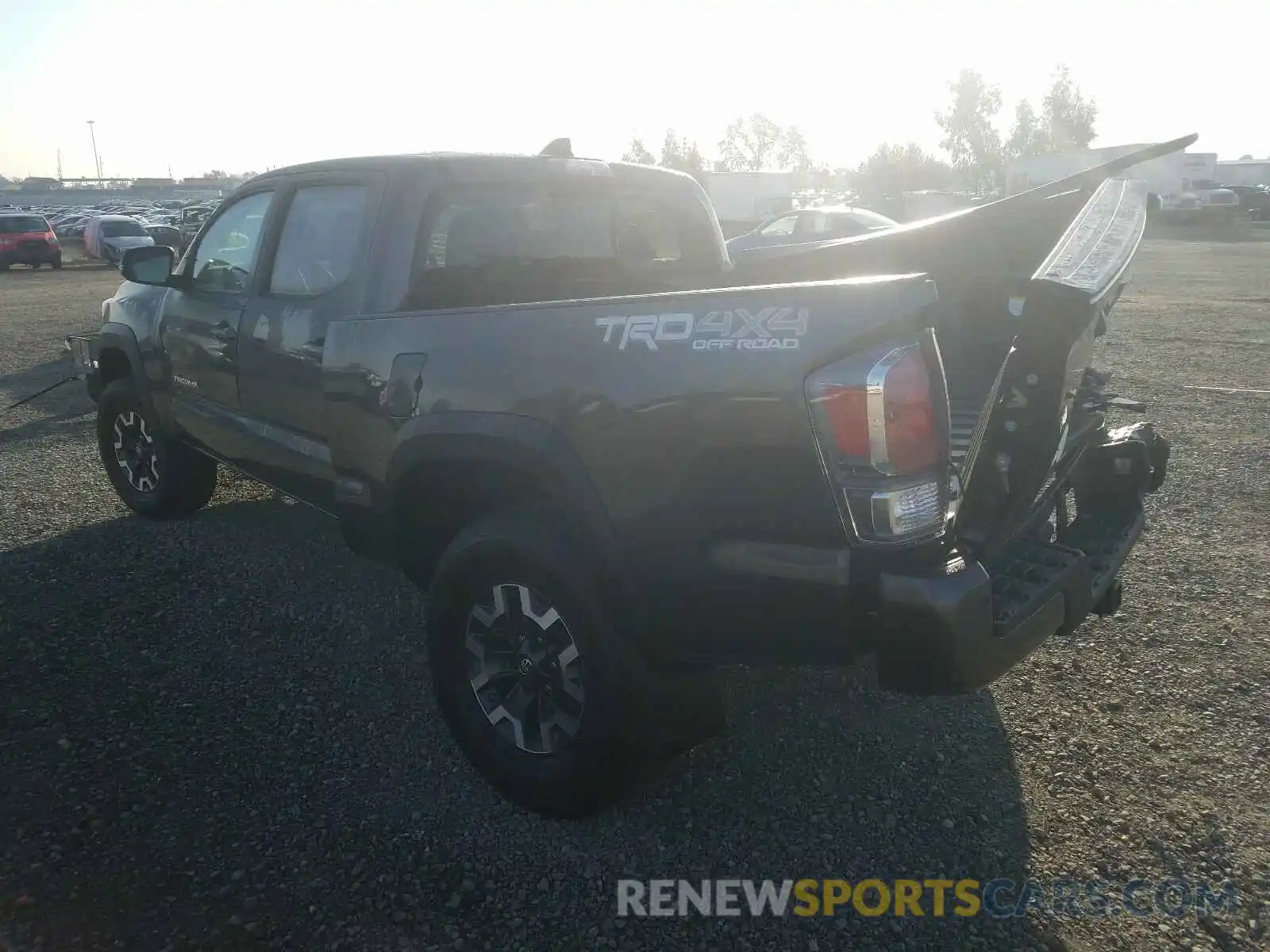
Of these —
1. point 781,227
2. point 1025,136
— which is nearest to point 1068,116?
point 1025,136

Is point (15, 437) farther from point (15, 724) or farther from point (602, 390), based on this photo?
point (602, 390)

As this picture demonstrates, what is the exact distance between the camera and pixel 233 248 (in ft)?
15.9

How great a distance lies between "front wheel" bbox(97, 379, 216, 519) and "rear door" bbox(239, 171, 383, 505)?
1336 mm

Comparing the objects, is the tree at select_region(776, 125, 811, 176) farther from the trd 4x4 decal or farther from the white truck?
the trd 4x4 decal

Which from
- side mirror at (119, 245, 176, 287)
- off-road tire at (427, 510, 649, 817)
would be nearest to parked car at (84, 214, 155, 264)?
side mirror at (119, 245, 176, 287)

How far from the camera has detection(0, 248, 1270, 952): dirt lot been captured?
2672mm

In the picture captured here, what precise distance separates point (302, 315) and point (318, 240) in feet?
1.21

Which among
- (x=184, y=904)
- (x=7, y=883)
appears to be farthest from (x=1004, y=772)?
(x=7, y=883)

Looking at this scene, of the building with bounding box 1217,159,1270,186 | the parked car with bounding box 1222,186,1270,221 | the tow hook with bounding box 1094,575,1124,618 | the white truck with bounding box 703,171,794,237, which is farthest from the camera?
the building with bounding box 1217,159,1270,186

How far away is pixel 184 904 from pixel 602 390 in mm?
1816

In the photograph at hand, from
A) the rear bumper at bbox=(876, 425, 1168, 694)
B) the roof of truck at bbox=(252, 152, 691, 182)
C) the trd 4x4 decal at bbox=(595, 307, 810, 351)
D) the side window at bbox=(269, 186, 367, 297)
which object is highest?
the roof of truck at bbox=(252, 152, 691, 182)

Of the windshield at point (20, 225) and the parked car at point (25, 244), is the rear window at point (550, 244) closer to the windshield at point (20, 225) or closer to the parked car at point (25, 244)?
the parked car at point (25, 244)

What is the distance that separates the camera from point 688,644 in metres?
2.74

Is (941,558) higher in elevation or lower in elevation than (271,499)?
higher
